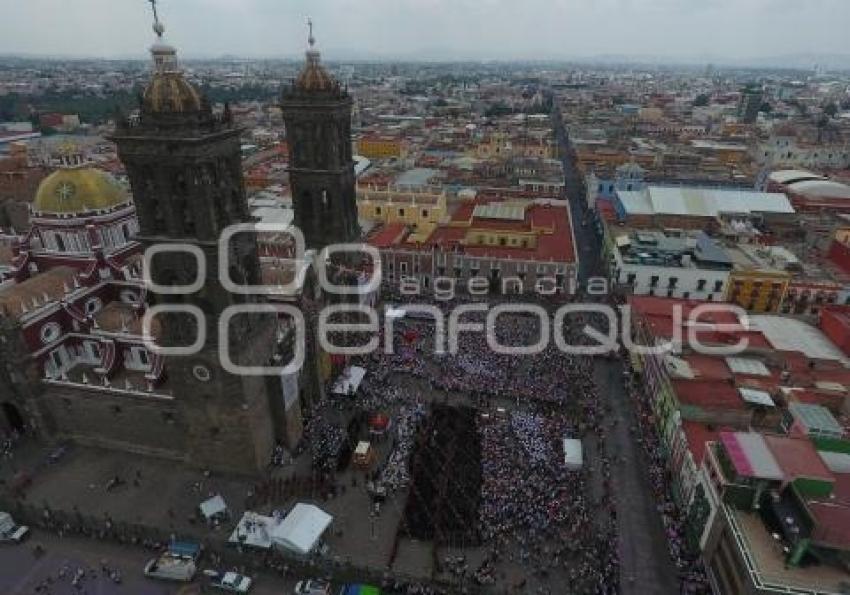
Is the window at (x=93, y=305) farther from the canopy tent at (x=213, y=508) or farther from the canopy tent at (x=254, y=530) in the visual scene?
the canopy tent at (x=254, y=530)

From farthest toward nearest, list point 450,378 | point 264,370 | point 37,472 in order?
1. point 450,378
2. point 37,472
3. point 264,370

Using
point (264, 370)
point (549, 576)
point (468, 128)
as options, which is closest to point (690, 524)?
point (549, 576)

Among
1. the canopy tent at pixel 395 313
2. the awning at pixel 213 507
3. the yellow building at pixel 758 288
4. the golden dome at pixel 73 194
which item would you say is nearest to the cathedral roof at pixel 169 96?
the golden dome at pixel 73 194

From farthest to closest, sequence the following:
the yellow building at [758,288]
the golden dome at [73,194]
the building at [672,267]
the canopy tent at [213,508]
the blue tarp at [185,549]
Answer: the building at [672,267] → the yellow building at [758,288] → the golden dome at [73,194] → the canopy tent at [213,508] → the blue tarp at [185,549]

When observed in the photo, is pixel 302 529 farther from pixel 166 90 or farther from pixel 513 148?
pixel 513 148

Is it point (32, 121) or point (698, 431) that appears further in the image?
point (32, 121)

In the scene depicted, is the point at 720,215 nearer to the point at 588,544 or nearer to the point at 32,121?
the point at 588,544

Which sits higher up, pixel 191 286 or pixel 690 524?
pixel 191 286
